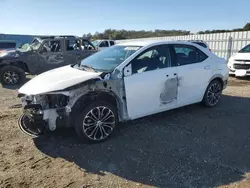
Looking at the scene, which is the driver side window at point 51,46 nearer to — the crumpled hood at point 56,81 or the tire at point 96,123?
the crumpled hood at point 56,81

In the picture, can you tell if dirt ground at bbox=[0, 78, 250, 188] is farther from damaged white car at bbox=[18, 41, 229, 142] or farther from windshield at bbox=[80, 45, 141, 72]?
windshield at bbox=[80, 45, 141, 72]

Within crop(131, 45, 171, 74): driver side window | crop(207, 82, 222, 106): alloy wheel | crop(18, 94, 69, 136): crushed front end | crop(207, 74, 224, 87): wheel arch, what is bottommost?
crop(207, 82, 222, 106): alloy wheel

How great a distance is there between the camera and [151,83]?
4.43 metres

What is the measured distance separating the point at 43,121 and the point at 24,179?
89 centimetres

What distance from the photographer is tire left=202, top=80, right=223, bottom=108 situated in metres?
5.80

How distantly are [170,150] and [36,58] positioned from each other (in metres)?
7.56

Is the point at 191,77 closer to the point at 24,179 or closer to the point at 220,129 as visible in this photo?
the point at 220,129

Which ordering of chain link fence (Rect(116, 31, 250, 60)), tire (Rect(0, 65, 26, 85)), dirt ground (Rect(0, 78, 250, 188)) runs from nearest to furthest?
dirt ground (Rect(0, 78, 250, 188)) → tire (Rect(0, 65, 26, 85)) → chain link fence (Rect(116, 31, 250, 60))

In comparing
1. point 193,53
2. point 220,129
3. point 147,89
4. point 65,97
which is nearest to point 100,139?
point 65,97

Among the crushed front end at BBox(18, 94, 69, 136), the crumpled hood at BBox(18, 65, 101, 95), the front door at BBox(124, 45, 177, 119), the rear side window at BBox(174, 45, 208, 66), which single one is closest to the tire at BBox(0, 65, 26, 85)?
the crumpled hood at BBox(18, 65, 101, 95)

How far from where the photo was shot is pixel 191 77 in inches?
204

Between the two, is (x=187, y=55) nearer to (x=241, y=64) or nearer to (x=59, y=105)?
(x=59, y=105)

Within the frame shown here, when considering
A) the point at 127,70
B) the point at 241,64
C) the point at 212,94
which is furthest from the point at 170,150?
the point at 241,64

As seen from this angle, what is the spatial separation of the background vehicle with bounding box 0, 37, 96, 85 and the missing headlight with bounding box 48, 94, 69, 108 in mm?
6526
